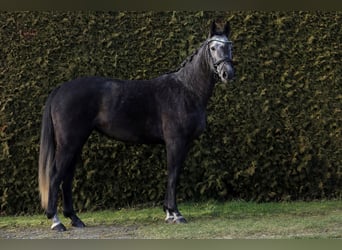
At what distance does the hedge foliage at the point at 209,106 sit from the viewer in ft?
21.2

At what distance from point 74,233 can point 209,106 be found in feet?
9.01

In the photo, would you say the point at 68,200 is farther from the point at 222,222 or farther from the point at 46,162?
the point at 222,222

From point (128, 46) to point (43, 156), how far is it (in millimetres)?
2387

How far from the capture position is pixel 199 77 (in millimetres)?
4992

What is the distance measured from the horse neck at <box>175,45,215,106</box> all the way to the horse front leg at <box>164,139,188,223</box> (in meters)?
0.53

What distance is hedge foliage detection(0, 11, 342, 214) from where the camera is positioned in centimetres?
646

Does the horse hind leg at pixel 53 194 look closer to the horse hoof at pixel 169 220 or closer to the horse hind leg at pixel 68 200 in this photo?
the horse hind leg at pixel 68 200

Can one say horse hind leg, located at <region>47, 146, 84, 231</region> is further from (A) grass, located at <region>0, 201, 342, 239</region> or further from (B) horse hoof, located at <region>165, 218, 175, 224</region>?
(B) horse hoof, located at <region>165, 218, 175, 224</region>

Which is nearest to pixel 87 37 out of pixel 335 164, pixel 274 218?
pixel 274 218

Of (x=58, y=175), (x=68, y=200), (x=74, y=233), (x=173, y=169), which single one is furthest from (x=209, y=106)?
(x=74, y=233)

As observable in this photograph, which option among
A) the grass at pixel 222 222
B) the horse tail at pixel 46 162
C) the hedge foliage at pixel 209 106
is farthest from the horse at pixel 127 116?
the hedge foliage at pixel 209 106

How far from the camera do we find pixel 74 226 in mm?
5094

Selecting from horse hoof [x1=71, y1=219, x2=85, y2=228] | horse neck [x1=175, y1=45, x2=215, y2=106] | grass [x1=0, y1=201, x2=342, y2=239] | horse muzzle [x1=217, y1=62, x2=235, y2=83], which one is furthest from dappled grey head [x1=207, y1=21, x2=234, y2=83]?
horse hoof [x1=71, y1=219, x2=85, y2=228]

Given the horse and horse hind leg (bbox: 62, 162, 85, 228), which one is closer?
the horse
